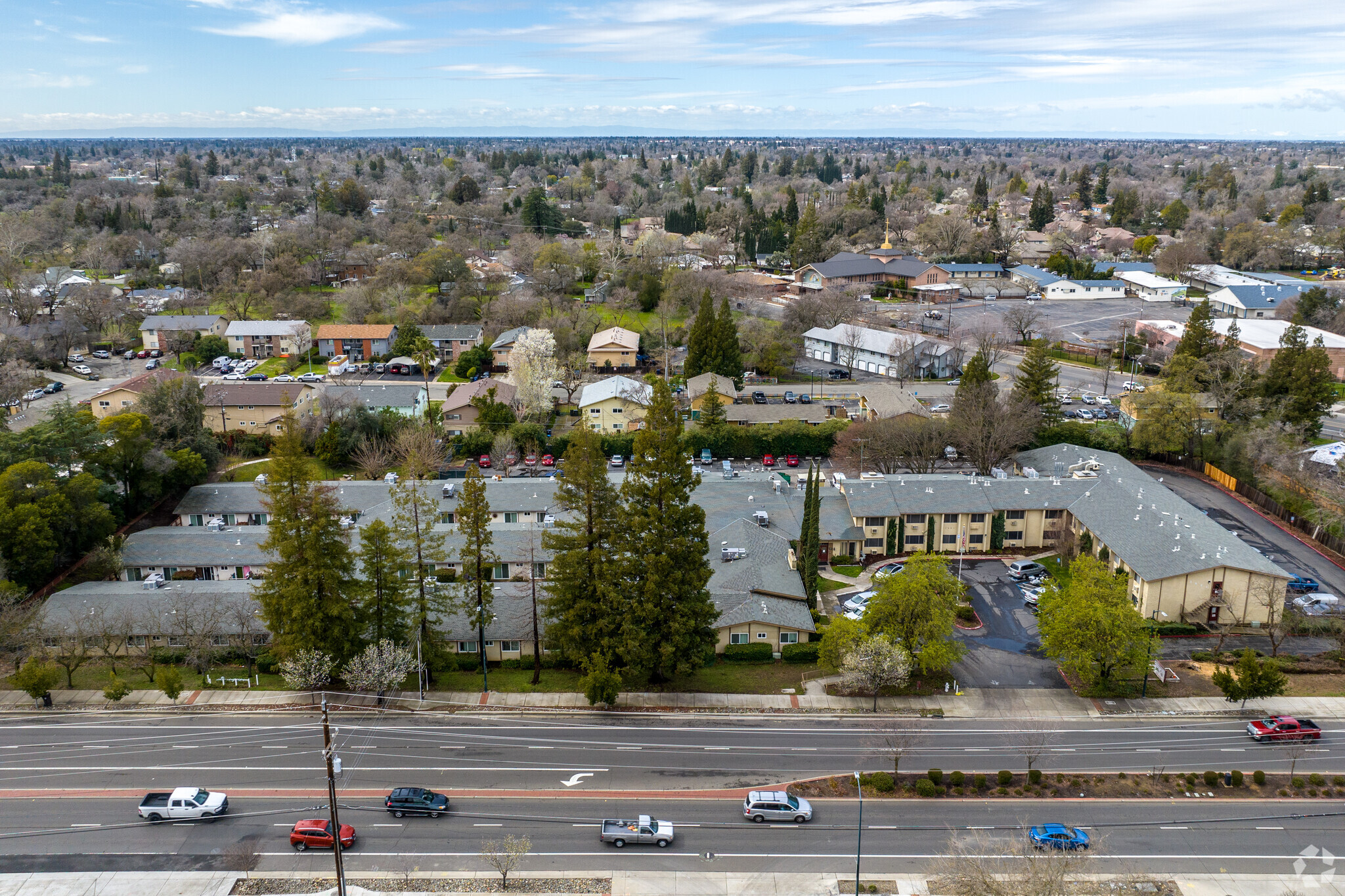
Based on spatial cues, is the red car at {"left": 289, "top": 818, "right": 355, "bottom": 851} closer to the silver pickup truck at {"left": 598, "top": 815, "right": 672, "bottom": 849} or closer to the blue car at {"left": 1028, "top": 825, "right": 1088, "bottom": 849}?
the silver pickup truck at {"left": 598, "top": 815, "right": 672, "bottom": 849}

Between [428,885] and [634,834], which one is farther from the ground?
[634,834]

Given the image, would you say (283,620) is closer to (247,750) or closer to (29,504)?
(247,750)

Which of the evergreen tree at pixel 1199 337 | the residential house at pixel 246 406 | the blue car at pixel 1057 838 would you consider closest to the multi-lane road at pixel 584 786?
the blue car at pixel 1057 838

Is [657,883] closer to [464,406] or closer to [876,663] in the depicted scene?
[876,663]

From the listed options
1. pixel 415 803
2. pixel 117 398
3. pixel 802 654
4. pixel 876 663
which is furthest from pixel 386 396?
pixel 876 663

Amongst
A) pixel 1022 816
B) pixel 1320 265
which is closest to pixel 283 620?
pixel 1022 816

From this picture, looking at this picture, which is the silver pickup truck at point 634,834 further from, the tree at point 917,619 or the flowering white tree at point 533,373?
the flowering white tree at point 533,373

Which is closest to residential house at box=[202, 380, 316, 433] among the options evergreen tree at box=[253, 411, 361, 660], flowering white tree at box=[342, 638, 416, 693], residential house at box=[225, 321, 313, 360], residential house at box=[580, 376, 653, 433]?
residential house at box=[580, 376, 653, 433]
